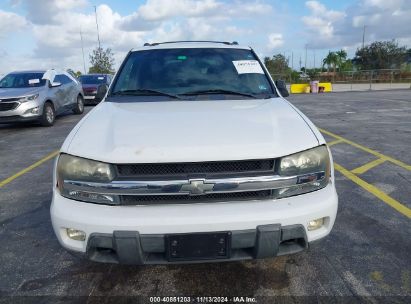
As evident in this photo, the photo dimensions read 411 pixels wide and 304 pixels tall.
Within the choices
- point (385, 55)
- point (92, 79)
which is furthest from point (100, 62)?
point (385, 55)

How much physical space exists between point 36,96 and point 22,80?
1144 mm

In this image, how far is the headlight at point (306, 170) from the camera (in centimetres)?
218

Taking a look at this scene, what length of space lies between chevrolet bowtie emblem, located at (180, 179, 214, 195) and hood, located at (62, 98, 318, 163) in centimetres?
13

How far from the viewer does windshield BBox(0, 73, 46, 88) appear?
9.95 m

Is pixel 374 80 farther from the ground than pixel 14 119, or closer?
farther from the ground

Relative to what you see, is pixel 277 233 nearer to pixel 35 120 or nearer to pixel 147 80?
pixel 147 80

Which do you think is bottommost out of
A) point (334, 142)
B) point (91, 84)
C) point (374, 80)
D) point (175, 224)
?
point (334, 142)

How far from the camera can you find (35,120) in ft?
31.3

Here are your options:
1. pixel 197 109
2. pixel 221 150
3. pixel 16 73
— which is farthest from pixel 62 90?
pixel 221 150

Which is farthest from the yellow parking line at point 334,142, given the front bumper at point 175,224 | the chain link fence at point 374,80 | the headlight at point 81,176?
the chain link fence at point 374,80

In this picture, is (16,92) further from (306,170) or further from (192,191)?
(306,170)

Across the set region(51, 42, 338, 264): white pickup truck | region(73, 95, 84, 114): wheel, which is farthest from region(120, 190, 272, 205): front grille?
region(73, 95, 84, 114): wheel

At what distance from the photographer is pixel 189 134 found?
88.1 inches

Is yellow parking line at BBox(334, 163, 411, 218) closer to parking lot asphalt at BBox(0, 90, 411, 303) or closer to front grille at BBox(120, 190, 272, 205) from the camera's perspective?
parking lot asphalt at BBox(0, 90, 411, 303)
